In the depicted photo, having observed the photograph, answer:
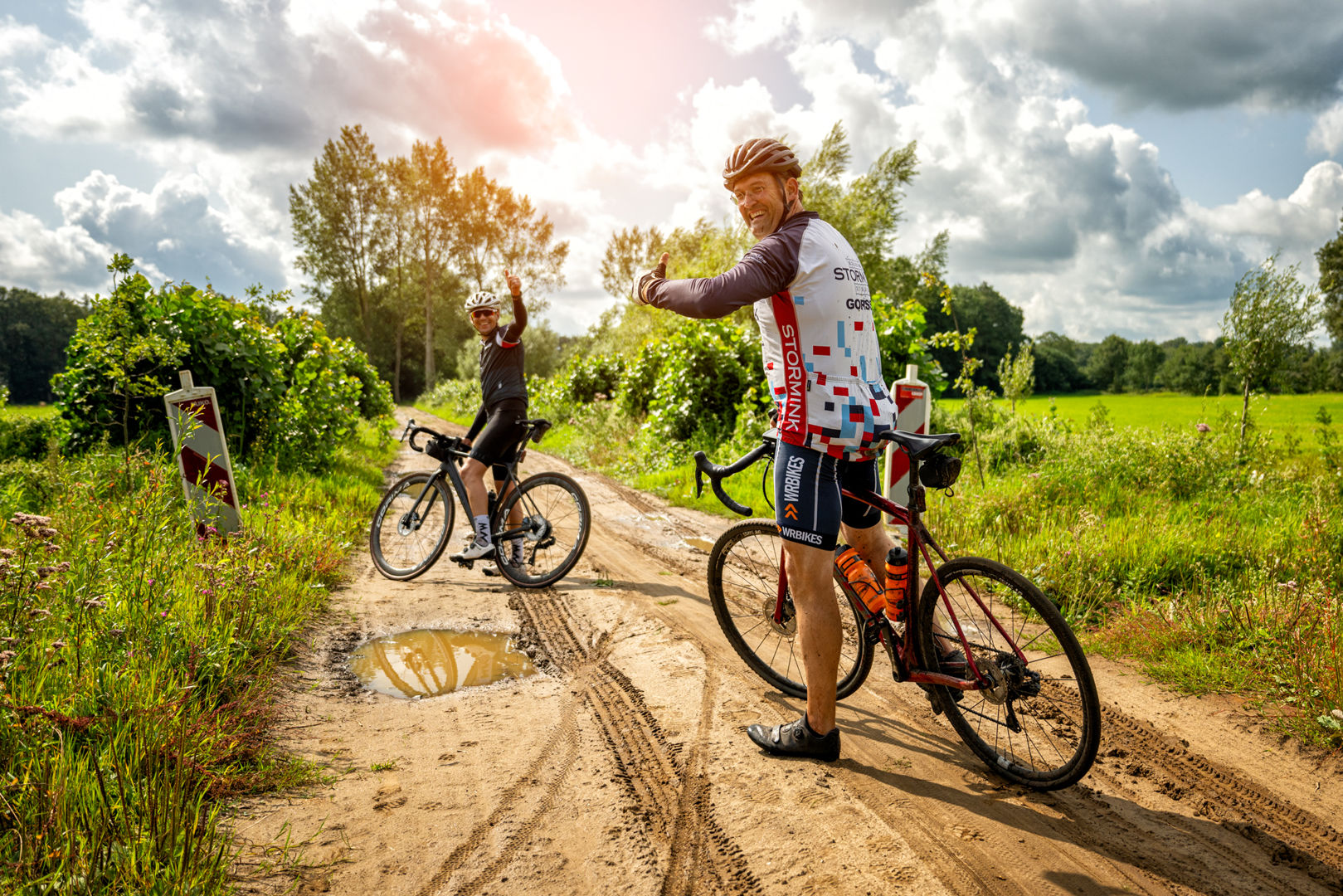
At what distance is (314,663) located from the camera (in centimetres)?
391

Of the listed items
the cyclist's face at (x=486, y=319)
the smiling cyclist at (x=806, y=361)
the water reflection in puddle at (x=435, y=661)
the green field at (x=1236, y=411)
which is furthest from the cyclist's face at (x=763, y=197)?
the green field at (x=1236, y=411)

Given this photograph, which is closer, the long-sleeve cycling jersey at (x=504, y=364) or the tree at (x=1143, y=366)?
the long-sleeve cycling jersey at (x=504, y=364)

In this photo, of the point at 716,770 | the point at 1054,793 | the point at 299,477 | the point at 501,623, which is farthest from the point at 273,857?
the point at 299,477

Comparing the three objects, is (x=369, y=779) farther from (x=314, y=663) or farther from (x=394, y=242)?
(x=394, y=242)

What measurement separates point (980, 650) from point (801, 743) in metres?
0.84

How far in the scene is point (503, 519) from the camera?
5.75 meters

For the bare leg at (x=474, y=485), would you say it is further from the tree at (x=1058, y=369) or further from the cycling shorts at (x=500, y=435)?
the tree at (x=1058, y=369)

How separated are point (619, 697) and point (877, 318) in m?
7.46

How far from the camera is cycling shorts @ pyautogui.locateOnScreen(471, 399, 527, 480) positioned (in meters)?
5.67

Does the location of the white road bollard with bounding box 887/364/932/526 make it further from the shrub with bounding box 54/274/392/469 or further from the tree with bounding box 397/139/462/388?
the tree with bounding box 397/139/462/388

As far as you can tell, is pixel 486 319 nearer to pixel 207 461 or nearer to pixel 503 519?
pixel 503 519

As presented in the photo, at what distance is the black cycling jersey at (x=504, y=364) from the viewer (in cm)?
571

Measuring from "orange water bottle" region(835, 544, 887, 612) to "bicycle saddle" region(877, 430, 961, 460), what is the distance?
0.55 metres

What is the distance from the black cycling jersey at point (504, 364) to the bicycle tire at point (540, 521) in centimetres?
75
